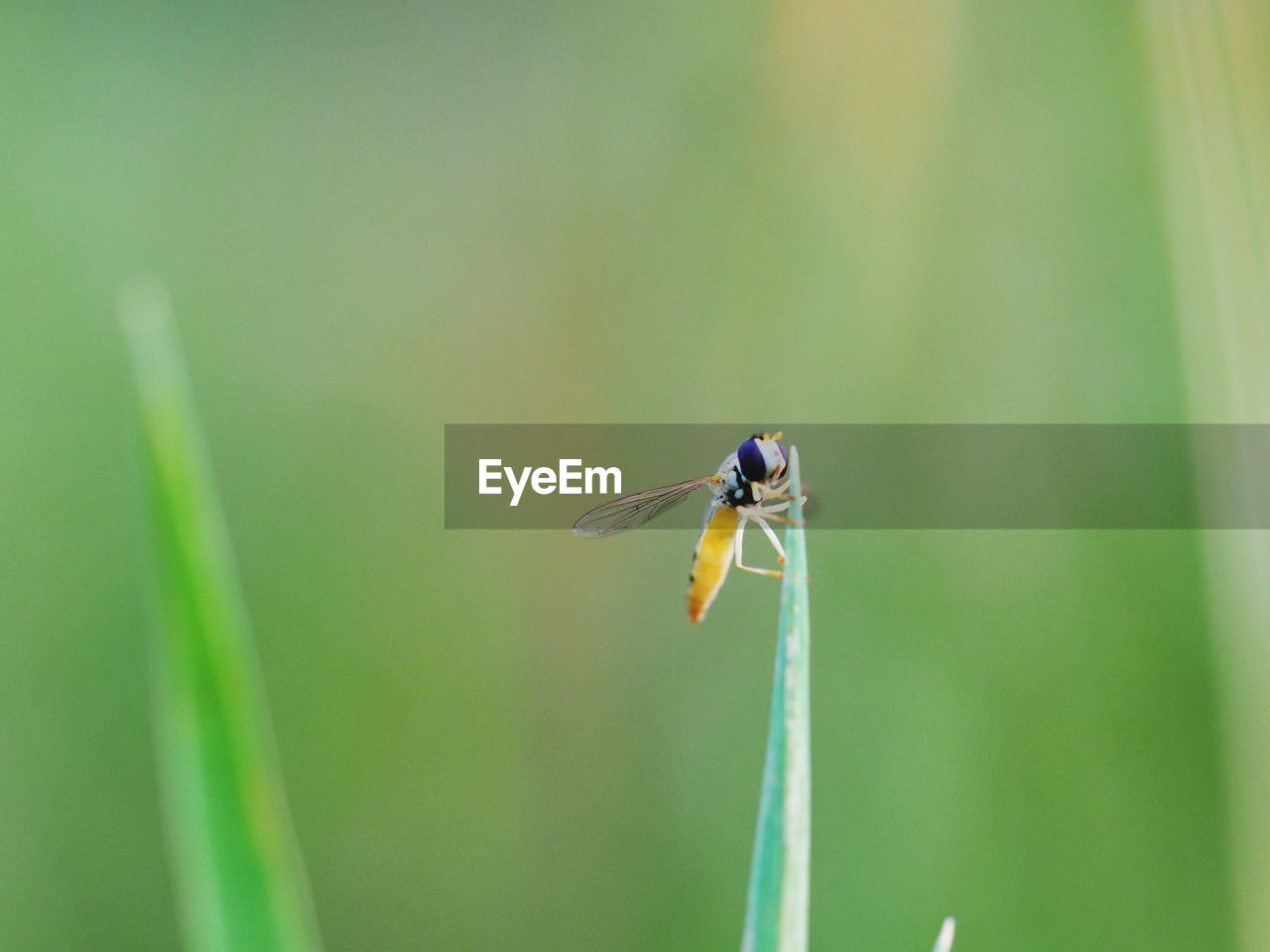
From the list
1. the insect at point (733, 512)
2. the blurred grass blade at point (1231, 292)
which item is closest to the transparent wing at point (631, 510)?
the insect at point (733, 512)

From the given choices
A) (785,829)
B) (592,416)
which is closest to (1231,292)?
(785,829)

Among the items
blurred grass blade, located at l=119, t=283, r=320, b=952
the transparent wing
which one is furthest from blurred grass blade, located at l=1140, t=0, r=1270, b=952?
blurred grass blade, located at l=119, t=283, r=320, b=952

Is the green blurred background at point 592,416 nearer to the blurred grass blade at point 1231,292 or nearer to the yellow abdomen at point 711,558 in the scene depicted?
the blurred grass blade at point 1231,292

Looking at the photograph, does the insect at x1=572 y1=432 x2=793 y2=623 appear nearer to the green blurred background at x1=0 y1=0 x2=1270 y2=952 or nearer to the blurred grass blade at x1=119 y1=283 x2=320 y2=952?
the green blurred background at x1=0 y1=0 x2=1270 y2=952

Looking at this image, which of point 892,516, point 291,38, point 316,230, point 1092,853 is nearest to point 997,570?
point 892,516

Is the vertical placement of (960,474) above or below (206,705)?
above

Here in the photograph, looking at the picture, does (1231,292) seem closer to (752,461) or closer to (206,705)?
(752,461)
